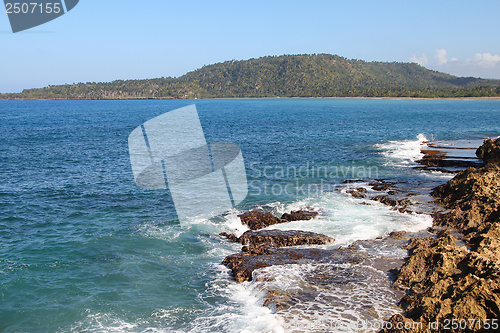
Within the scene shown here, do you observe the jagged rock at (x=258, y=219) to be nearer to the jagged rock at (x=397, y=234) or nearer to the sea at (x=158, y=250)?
the sea at (x=158, y=250)

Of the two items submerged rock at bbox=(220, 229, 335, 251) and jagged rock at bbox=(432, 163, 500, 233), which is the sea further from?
jagged rock at bbox=(432, 163, 500, 233)

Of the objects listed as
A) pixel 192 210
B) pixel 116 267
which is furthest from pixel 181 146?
pixel 116 267

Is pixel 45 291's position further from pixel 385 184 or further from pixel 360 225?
pixel 385 184

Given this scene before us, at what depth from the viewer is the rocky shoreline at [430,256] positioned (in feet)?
28.6

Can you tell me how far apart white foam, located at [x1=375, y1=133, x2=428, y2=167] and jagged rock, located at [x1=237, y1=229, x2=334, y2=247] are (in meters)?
19.4

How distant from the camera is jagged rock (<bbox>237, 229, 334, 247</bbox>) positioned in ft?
52.9

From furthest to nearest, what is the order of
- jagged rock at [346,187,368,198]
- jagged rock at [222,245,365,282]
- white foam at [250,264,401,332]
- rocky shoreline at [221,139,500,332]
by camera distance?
jagged rock at [346,187,368,198] → jagged rock at [222,245,365,282] → white foam at [250,264,401,332] → rocky shoreline at [221,139,500,332]

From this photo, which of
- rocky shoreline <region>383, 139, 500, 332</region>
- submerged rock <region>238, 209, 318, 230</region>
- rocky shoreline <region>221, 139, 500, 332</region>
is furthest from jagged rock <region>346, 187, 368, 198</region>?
submerged rock <region>238, 209, 318, 230</region>

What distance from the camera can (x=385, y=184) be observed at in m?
25.8

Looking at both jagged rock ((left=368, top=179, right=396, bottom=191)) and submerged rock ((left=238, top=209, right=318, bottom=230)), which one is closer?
submerged rock ((left=238, top=209, right=318, bottom=230))

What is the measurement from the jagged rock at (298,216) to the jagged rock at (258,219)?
45 cm

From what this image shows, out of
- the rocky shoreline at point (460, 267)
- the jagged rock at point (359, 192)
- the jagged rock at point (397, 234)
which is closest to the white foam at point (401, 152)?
the jagged rock at point (359, 192)

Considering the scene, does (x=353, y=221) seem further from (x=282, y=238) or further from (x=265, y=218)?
(x=282, y=238)

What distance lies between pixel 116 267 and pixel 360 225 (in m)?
10.7
